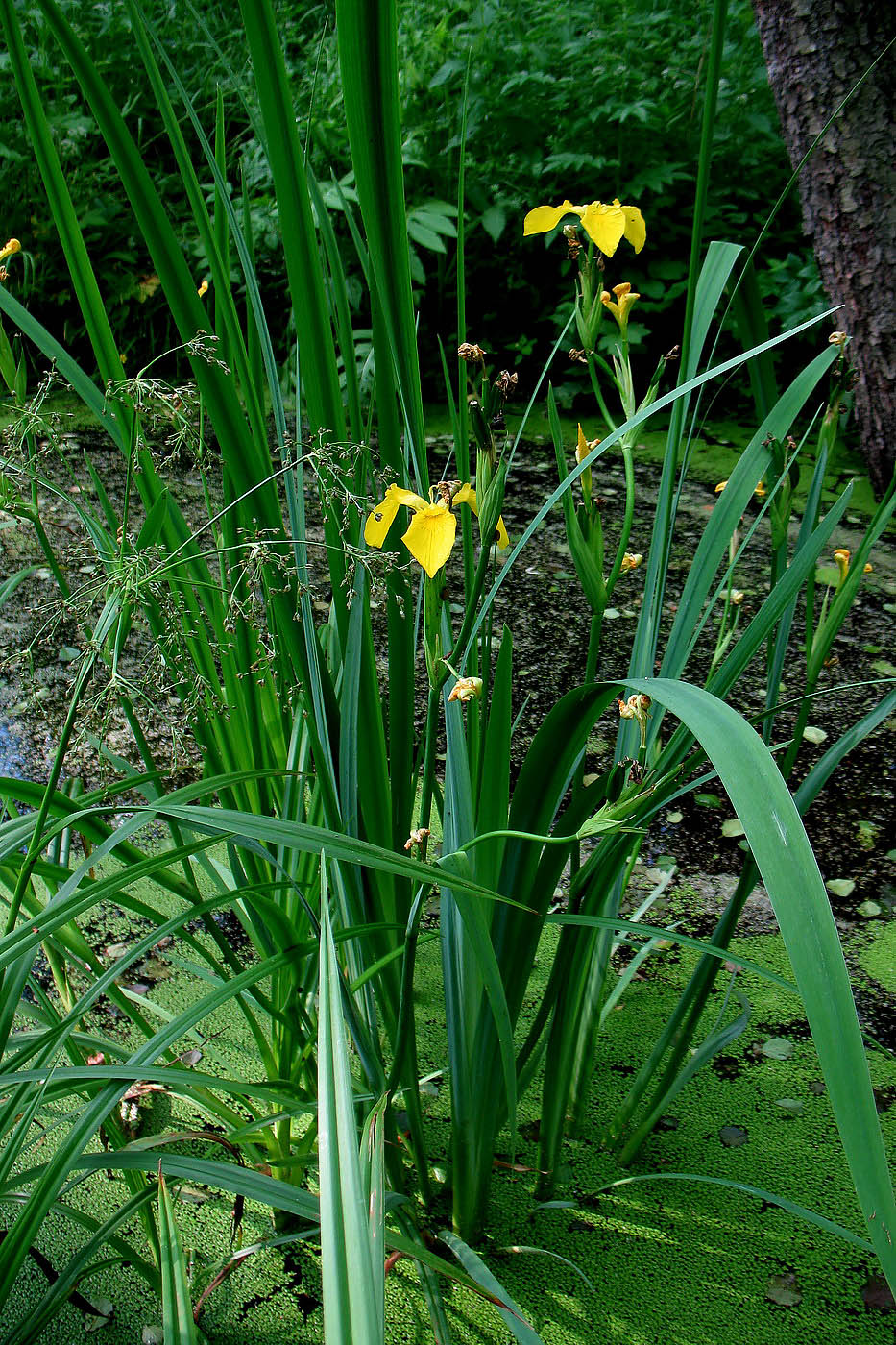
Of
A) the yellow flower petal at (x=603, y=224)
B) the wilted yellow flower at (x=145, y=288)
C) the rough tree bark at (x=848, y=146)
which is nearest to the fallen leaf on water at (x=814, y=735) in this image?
the rough tree bark at (x=848, y=146)

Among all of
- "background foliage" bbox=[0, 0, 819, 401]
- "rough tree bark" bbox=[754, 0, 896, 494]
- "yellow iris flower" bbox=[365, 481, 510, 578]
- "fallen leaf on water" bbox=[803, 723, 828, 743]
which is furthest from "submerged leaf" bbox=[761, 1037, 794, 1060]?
"background foliage" bbox=[0, 0, 819, 401]

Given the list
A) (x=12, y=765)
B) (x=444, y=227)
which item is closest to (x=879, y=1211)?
(x=12, y=765)

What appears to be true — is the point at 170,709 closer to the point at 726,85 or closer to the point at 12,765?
the point at 12,765

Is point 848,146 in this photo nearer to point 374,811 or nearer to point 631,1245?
point 374,811

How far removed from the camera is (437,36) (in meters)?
3.73

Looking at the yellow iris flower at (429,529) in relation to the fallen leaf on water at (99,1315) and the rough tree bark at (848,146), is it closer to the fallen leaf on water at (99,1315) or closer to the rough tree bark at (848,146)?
the fallen leaf on water at (99,1315)

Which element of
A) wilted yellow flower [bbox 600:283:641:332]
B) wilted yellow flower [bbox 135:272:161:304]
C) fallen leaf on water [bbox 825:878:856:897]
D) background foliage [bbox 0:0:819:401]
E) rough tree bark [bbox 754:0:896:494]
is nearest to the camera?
wilted yellow flower [bbox 600:283:641:332]

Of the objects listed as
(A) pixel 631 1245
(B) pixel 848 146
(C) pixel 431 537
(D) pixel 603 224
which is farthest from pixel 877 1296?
(B) pixel 848 146

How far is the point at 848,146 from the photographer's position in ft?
7.30

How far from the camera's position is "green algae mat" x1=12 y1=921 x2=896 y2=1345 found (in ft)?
2.90

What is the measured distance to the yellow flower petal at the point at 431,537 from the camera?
59 centimetres

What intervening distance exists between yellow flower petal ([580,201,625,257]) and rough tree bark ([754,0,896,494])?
1745 millimetres

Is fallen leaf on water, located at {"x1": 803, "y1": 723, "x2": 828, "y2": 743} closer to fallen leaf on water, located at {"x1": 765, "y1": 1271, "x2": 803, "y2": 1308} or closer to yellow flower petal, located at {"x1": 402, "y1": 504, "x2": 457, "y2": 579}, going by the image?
fallen leaf on water, located at {"x1": 765, "y1": 1271, "x2": 803, "y2": 1308}

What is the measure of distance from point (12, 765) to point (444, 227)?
7.34ft
